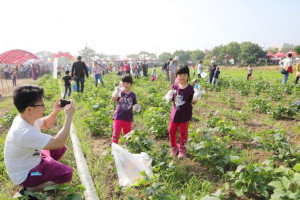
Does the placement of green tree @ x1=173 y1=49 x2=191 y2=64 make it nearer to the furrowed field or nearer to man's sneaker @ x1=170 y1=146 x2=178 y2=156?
the furrowed field

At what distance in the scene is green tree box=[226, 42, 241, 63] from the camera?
78.3 metres

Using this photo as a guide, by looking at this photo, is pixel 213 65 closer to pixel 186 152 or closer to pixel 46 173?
pixel 186 152

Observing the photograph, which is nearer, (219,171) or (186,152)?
(219,171)

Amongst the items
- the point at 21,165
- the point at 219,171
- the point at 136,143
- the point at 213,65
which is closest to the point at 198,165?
the point at 219,171

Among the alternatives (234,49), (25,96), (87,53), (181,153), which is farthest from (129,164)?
(87,53)

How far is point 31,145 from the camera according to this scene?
2.27 m

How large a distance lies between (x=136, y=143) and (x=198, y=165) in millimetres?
1052

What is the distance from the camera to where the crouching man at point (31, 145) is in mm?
2266

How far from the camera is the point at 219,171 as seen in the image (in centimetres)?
321

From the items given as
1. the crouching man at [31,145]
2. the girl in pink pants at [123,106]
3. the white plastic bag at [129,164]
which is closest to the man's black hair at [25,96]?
the crouching man at [31,145]

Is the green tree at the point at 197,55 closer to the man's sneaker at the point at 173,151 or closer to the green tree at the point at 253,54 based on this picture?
the green tree at the point at 253,54

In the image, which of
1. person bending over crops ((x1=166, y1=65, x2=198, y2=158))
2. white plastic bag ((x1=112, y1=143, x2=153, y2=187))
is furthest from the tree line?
white plastic bag ((x1=112, y1=143, x2=153, y2=187))

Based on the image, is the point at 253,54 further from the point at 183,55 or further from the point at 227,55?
the point at 183,55

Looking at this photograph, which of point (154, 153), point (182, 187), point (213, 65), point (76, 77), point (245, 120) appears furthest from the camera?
point (213, 65)
